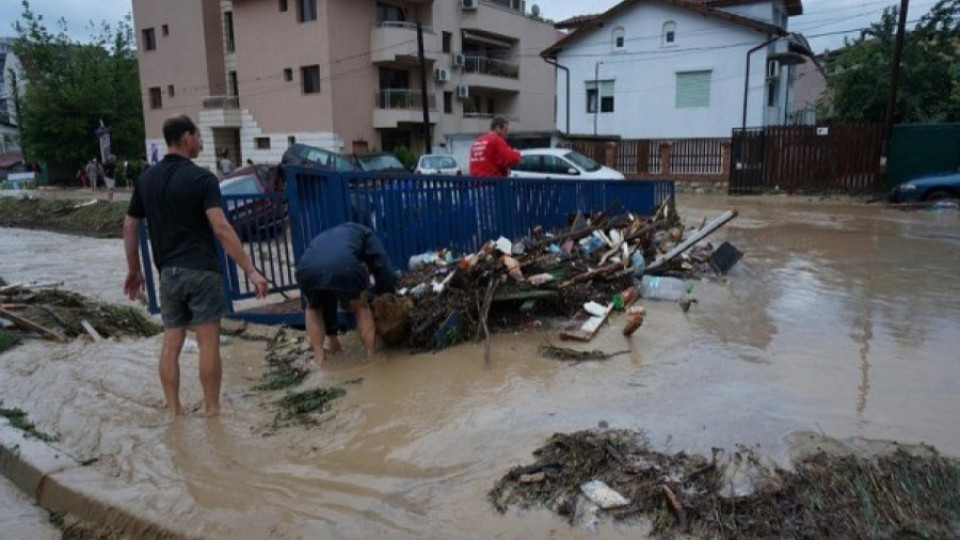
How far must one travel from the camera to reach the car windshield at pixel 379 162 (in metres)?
20.4

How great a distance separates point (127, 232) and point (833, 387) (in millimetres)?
4850

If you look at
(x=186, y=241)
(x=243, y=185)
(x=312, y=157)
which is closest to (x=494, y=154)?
(x=186, y=241)

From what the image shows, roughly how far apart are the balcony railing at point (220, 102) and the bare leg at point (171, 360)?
3629 centimetres

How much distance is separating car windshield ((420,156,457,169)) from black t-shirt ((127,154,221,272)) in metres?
18.6

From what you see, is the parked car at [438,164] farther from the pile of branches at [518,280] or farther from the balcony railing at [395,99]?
the pile of branches at [518,280]

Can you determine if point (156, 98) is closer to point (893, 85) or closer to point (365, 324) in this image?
point (893, 85)

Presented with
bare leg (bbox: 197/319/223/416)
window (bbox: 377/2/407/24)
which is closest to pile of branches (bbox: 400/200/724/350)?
bare leg (bbox: 197/319/223/416)

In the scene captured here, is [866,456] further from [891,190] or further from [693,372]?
[891,190]

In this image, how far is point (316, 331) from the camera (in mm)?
5457

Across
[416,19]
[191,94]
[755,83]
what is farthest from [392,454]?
[191,94]

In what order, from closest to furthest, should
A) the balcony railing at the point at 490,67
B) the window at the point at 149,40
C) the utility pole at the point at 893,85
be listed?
the utility pole at the point at 893,85 < the balcony railing at the point at 490,67 < the window at the point at 149,40

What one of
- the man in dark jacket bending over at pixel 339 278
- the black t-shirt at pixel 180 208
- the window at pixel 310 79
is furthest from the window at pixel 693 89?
the black t-shirt at pixel 180 208

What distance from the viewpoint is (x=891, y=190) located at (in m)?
20.5

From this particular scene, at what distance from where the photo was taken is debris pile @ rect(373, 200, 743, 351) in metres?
5.70
